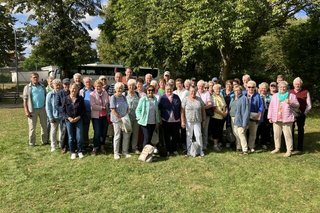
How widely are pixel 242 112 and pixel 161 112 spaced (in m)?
1.89

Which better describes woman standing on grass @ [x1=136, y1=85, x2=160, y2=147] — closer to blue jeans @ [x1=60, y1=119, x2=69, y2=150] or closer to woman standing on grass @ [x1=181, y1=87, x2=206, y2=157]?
woman standing on grass @ [x1=181, y1=87, x2=206, y2=157]

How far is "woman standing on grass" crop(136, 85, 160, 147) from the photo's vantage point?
775cm

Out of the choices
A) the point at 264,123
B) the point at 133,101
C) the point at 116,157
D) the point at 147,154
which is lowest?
the point at 116,157

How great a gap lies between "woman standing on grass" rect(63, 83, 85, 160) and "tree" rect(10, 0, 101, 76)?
18818 mm

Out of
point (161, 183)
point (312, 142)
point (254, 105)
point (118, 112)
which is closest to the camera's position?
point (161, 183)

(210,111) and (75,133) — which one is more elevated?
(210,111)

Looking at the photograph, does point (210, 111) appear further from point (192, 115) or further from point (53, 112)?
point (53, 112)

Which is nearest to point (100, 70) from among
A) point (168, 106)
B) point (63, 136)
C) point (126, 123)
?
point (63, 136)

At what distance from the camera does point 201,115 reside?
26.6 ft

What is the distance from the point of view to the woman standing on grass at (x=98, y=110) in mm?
7843

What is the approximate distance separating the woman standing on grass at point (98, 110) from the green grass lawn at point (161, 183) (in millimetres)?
522

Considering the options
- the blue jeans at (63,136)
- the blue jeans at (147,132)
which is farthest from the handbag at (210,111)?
the blue jeans at (63,136)

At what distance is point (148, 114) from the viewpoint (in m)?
7.76

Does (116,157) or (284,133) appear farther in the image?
(284,133)
